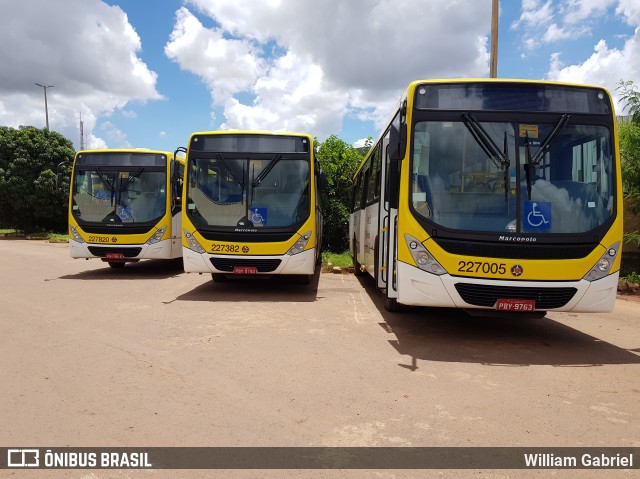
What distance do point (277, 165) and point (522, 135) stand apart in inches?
199

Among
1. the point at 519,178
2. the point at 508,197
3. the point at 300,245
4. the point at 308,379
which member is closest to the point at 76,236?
the point at 300,245

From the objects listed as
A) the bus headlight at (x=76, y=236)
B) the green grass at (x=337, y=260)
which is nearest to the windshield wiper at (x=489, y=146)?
the green grass at (x=337, y=260)

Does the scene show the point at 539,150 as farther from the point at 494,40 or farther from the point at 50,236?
the point at 50,236

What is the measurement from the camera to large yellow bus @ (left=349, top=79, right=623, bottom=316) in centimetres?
607

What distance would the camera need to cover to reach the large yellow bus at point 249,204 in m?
9.84

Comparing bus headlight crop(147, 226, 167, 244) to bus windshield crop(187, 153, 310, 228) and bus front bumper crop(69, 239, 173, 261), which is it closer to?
bus front bumper crop(69, 239, 173, 261)

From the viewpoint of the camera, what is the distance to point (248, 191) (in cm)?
1002

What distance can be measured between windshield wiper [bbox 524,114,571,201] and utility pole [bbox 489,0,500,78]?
8078 mm

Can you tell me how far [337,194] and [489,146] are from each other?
14702mm

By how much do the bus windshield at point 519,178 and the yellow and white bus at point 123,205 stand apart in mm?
8041

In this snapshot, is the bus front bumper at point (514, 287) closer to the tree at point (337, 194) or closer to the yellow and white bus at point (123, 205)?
the yellow and white bus at point (123, 205)

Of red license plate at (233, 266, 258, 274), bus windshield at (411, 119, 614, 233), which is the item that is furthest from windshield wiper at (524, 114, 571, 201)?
red license plate at (233, 266, 258, 274)

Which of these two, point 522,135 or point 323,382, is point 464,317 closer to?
point 522,135
